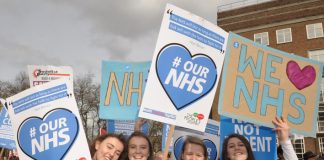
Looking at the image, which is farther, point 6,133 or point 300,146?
point 300,146

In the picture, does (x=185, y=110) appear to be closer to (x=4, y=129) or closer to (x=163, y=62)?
(x=163, y=62)

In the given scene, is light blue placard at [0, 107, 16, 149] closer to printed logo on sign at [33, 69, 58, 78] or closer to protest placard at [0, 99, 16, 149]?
protest placard at [0, 99, 16, 149]

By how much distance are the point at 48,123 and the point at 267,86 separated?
107 inches

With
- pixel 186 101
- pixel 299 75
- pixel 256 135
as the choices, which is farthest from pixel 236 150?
pixel 299 75

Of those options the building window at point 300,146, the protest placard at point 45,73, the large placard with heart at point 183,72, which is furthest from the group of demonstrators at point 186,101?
the building window at point 300,146

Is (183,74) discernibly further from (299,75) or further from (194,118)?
(299,75)

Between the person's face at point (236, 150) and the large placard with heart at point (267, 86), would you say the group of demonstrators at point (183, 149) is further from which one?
the large placard with heart at point (267, 86)

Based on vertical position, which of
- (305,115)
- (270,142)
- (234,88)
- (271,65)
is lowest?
(270,142)

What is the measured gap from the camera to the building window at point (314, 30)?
28625mm

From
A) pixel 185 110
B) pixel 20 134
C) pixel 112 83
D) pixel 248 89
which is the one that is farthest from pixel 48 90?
pixel 248 89

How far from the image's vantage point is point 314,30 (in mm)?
28938

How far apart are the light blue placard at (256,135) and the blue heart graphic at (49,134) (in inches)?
75.3

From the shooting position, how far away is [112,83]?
5492 mm

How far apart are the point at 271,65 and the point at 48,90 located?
2.80m
